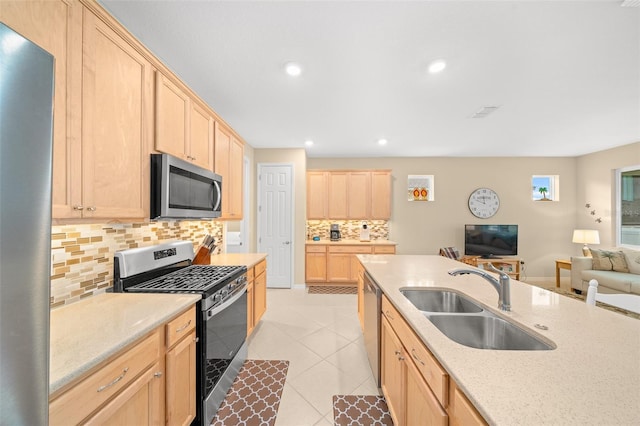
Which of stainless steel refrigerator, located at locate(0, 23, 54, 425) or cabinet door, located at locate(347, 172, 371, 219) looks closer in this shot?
stainless steel refrigerator, located at locate(0, 23, 54, 425)

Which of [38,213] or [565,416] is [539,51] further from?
[38,213]

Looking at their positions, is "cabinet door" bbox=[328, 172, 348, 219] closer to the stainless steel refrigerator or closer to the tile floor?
the tile floor

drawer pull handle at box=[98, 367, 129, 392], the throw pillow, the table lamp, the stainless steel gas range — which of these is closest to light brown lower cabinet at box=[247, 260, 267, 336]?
the stainless steel gas range

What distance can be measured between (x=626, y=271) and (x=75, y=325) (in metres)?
6.57

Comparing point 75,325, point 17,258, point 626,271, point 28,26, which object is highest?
point 28,26

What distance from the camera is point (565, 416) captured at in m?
0.58

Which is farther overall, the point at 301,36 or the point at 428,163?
the point at 428,163

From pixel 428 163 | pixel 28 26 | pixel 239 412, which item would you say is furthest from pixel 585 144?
pixel 28 26

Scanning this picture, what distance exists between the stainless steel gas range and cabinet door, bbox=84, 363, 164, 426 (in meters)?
0.35

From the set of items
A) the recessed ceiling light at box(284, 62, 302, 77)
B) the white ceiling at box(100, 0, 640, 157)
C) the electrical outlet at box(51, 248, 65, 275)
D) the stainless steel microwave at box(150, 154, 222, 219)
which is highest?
the white ceiling at box(100, 0, 640, 157)

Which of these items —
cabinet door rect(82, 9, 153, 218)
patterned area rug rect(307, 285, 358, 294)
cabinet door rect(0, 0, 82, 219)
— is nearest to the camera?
cabinet door rect(0, 0, 82, 219)

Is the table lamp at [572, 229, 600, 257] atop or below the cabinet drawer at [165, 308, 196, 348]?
atop

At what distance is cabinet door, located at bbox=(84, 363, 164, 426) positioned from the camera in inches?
36.0

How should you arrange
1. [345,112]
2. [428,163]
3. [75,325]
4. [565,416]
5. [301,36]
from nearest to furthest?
[565,416] → [75,325] → [301,36] → [345,112] → [428,163]
